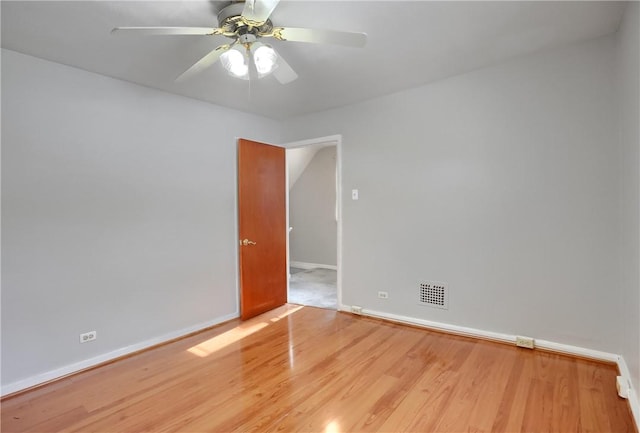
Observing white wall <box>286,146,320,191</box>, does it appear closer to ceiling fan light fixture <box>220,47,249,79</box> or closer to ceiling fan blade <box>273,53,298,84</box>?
ceiling fan blade <box>273,53,298,84</box>

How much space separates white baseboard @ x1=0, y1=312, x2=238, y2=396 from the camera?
2.35m

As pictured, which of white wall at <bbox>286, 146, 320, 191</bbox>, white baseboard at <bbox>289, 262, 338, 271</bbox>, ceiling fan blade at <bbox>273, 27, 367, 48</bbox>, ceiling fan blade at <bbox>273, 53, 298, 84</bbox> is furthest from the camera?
white baseboard at <bbox>289, 262, 338, 271</bbox>

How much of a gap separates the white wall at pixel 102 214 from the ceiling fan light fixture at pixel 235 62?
4.66ft

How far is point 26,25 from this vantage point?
6.67ft

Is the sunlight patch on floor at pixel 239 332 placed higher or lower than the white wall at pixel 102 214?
lower

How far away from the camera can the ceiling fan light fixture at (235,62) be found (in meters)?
1.99

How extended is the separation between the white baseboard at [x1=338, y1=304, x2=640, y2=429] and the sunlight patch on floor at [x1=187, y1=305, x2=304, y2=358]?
79cm

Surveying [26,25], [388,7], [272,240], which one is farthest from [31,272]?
[388,7]

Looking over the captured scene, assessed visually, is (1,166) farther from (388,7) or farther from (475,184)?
(475,184)

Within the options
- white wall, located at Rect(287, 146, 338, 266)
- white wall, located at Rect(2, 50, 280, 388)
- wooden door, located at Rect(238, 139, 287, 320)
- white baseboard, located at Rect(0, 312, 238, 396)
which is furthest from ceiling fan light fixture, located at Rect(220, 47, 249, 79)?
white wall, located at Rect(287, 146, 338, 266)

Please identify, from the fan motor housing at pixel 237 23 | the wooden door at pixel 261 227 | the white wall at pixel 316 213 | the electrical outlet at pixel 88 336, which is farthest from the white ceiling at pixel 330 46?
the white wall at pixel 316 213

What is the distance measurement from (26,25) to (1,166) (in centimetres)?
96

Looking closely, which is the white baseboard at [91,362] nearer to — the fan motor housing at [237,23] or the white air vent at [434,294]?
the white air vent at [434,294]

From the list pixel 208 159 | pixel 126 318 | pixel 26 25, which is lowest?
pixel 126 318
